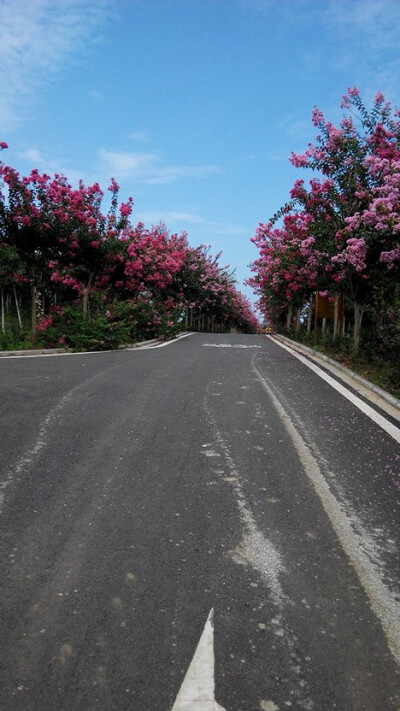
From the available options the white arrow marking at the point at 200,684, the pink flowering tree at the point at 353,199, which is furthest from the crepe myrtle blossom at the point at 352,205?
the white arrow marking at the point at 200,684

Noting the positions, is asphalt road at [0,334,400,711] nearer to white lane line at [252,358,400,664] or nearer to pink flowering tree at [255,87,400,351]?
white lane line at [252,358,400,664]

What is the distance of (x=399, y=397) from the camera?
26.1 feet

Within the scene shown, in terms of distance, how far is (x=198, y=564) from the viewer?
9.94ft

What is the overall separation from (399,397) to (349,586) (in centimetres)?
559

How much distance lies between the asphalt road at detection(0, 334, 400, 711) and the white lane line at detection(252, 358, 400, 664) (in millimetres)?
11

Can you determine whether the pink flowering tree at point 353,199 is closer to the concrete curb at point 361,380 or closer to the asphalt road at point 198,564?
the concrete curb at point 361,380

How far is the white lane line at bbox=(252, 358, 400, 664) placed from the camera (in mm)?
2543

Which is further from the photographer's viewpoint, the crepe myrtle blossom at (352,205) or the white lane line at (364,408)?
the crepe myrtle blossom at (352,205)

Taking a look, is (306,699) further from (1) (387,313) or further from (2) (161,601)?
(1) (387,313)

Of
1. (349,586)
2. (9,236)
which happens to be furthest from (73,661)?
(9,236)

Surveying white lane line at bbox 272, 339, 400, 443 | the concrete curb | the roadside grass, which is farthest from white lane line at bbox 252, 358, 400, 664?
the roadside grass

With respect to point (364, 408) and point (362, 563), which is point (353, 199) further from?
point (362, 563)

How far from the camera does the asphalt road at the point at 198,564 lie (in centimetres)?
217

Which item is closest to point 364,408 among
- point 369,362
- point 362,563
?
point 362,563
